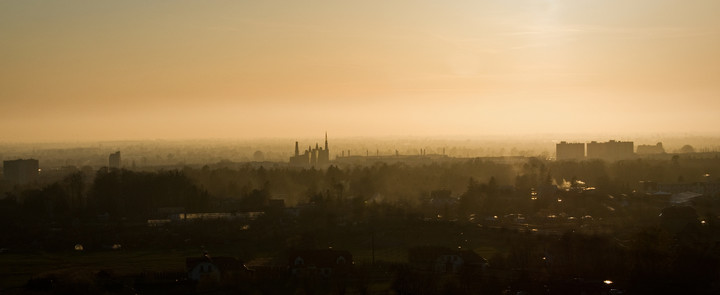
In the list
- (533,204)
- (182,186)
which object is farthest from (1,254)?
(533,204)

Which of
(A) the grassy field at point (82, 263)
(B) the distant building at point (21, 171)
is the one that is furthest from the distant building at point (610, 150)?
(A) the grassy field at point (82, 263)

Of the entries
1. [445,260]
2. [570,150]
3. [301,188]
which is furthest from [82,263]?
[570,150]

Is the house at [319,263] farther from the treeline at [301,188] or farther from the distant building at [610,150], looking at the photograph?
the distant building at [610,150]

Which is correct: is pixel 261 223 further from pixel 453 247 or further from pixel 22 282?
pixel 22 282

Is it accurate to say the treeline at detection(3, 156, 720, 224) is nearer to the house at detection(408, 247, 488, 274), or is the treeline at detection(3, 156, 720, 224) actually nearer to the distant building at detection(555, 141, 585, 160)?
the house at detection(408, 247, 488, 274)

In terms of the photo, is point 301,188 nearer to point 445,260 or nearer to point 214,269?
point 445,260

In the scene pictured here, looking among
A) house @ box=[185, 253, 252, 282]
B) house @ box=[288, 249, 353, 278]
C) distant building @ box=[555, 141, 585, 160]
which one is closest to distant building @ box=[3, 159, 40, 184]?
house @ box=[185, 253, 252, 282]
